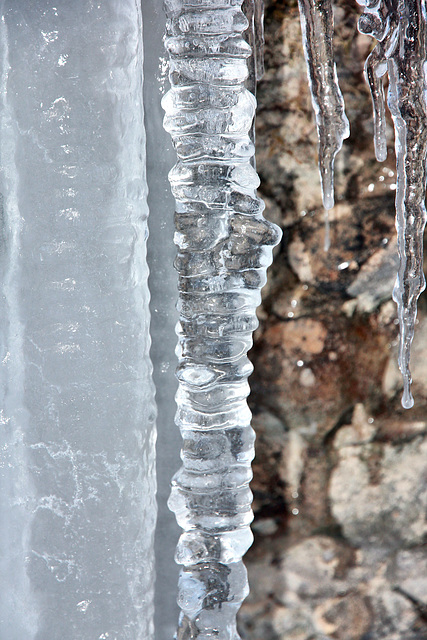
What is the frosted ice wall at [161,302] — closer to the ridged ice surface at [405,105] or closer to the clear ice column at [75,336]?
the clear ice column at [75,336]

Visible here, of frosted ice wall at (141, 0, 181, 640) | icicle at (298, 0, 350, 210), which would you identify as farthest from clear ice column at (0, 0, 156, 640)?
icicle at (298, 0, 350, 210)

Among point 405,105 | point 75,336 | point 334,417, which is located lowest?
point 334,417

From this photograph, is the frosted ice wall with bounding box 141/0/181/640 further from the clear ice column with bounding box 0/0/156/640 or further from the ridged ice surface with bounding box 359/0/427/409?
the ridged ice surface with bounding box 359/0/427/409

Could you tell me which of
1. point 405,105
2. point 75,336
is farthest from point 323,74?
point 75,336

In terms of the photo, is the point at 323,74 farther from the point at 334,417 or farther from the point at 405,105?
the point at 334,417

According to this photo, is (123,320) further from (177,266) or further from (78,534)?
(78,534)
